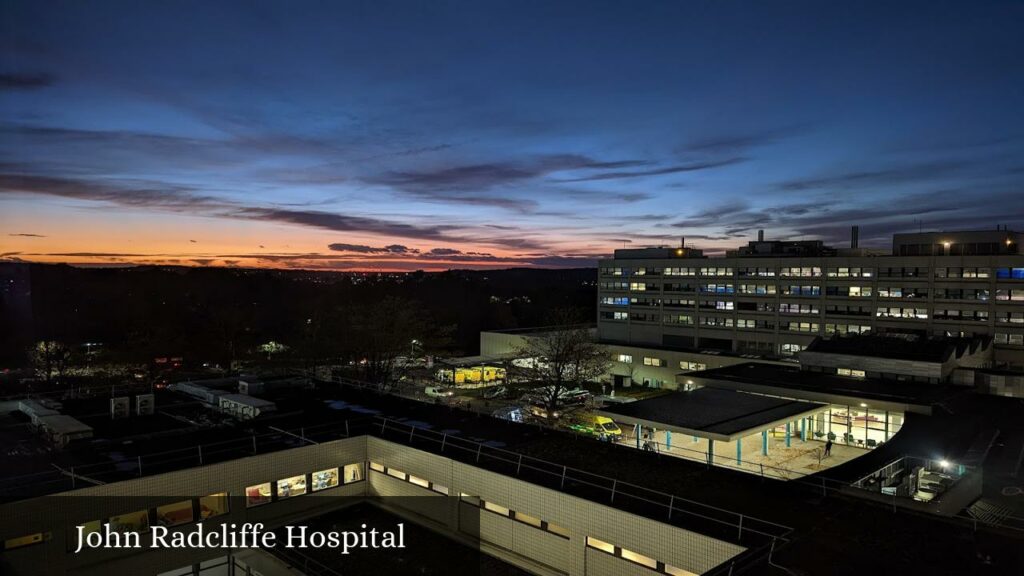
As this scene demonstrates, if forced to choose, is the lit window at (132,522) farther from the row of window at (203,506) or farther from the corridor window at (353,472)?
the corridor window at (353,472)

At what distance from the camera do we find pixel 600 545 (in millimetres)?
12094

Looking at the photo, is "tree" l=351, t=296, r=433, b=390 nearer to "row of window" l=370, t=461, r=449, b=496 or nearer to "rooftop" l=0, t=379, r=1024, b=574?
"rooftop" l=0, t=379, r=1024, b=574

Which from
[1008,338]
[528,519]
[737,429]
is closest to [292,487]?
[528,519]

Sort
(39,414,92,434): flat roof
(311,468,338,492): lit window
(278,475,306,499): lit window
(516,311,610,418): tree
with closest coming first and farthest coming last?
(278,475,306,499): lit window
(311,468,338,492): lit window
(39,414,92,434): flat roof
(516,311,610,418): tree

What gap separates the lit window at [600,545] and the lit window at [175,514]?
9.77m

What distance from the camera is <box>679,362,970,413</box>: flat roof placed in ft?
79.6

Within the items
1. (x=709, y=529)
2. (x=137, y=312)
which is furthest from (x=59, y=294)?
(x=709, y=529)

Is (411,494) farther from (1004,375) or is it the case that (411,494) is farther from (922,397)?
(1004,375)

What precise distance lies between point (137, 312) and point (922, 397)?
62.9m

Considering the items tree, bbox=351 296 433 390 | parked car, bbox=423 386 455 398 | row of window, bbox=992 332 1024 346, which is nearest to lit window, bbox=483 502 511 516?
tree, bbox=351 296 433 390

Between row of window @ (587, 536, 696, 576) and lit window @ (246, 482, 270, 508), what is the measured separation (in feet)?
29.5

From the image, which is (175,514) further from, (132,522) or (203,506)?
(132,522)

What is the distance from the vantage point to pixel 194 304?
2516 inches

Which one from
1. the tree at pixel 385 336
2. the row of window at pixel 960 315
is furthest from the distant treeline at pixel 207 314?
the row of window at pixel 960 315
